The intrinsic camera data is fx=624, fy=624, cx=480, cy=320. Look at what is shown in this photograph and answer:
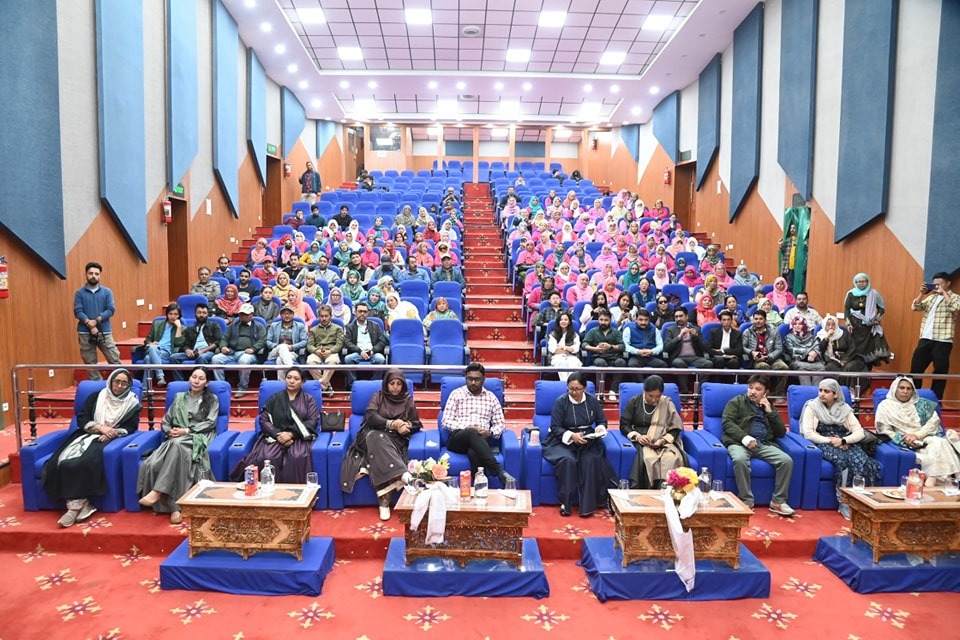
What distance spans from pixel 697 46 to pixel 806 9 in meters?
2.93

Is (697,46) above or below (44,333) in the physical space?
above

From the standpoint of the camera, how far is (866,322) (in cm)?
596

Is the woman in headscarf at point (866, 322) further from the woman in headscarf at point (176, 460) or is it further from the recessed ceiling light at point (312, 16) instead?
the recessed ceiling light at point (312, 16)

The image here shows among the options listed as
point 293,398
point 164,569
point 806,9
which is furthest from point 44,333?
point 806,9

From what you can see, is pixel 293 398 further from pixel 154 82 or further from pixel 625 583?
pixel 154 82

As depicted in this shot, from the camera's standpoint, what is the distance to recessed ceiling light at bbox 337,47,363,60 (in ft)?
37.5

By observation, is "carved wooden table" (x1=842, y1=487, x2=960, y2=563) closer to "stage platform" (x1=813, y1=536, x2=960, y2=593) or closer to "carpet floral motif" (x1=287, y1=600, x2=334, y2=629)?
"stage platform" (x1=813, y1=536, x2=960, y2=593)

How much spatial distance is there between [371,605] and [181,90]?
7491 millimetres

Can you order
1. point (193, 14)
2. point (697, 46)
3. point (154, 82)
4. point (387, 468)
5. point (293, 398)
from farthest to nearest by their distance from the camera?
1. point (697, 46)
2. point (193, 14)
3. point (154, 82)
4. point (293, 398)
5. point (387, 468)

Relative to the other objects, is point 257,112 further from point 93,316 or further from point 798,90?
point 798,90

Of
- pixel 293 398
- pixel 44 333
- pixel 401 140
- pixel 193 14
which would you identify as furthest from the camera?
pixel 401 140

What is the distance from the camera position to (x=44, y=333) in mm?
5770

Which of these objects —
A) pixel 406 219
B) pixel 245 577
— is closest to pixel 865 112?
pixel 406 219

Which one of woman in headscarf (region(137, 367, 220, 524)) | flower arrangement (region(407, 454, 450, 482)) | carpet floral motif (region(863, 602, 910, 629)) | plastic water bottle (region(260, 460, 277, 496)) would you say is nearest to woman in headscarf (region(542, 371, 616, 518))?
flower arrangement (region(407, 454, 450, 482))
